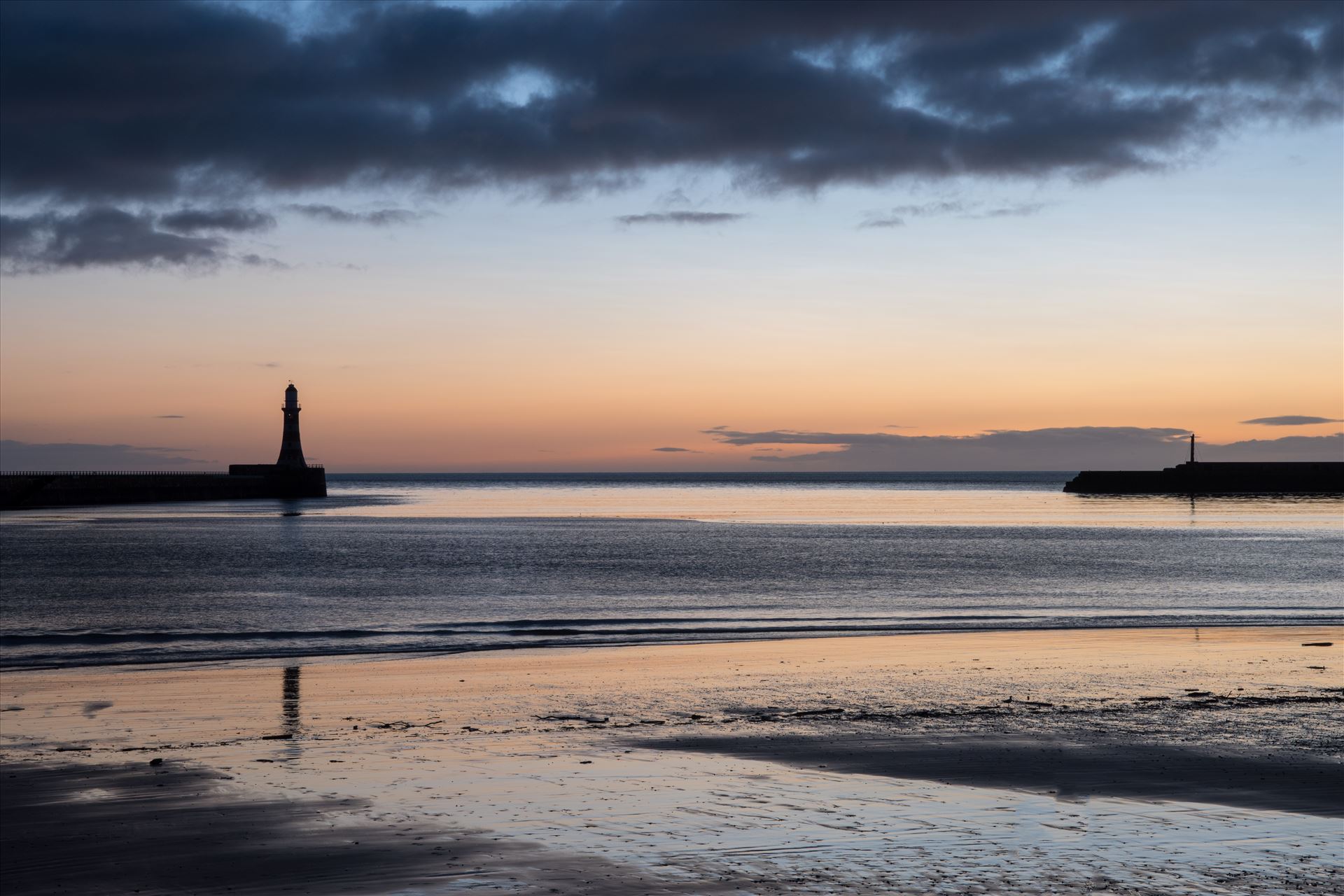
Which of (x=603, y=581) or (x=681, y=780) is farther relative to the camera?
(x=603, y=581)

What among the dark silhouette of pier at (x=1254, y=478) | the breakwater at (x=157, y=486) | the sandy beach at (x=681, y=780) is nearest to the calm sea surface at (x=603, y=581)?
the sandy beach at (x=681, y=780)

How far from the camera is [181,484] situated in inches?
5428

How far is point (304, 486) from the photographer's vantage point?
5517 inches

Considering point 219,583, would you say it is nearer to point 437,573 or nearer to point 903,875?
point 437,573

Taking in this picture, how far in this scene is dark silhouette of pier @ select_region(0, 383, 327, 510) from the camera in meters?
118

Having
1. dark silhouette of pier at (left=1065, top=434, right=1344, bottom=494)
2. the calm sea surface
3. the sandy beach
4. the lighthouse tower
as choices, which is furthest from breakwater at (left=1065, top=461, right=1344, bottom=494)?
the sandy beach

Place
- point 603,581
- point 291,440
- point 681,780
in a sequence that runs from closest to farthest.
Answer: point 681,780 < point 603,581 < point 291,440

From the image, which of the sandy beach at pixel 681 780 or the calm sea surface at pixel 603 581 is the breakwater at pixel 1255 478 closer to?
the calm sea surface at pixel 603 581

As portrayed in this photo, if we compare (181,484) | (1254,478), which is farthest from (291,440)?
(1254,478)

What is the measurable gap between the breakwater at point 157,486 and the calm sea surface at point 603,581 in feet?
90.8

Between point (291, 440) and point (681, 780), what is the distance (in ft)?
428

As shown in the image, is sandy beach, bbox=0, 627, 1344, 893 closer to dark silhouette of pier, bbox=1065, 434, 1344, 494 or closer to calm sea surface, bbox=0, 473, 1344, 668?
calm sea surface, bbox=0, 473, 1344, 668

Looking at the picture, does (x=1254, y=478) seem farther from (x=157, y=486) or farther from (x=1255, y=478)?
(x=157, y=486)

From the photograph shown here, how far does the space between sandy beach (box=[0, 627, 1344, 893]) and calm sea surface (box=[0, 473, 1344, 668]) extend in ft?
24.4
